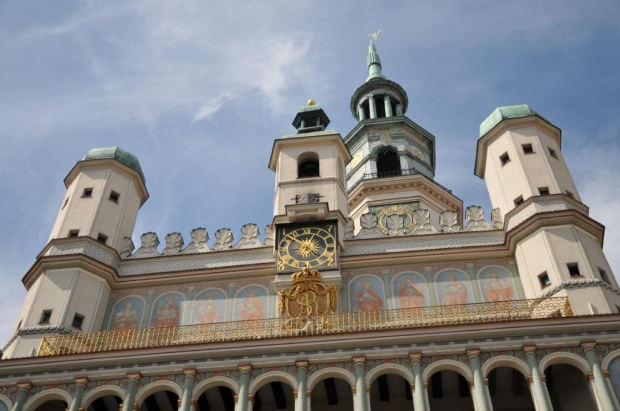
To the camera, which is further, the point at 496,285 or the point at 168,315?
the point at 168,315

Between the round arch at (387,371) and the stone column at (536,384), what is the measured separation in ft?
9.87

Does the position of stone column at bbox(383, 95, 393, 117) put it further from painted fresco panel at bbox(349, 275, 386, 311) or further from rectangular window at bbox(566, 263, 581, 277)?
rectangular window at bbox(566, 263, 581, 277)

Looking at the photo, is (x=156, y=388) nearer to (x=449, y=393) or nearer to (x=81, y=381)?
(x=81, y=381)

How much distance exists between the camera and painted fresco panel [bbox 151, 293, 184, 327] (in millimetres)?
24328

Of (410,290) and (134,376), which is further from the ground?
(410,290)

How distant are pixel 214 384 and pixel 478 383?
6.91 meters

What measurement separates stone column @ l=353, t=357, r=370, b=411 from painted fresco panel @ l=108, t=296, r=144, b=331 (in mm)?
8917

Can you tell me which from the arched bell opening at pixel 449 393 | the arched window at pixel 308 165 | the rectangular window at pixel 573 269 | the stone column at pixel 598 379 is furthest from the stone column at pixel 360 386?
the arched window at pixel 308 165

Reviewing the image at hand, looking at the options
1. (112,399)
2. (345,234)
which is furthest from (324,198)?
(112,399)

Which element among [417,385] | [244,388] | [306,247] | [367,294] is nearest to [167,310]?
[306,247]

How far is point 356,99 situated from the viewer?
150 ft

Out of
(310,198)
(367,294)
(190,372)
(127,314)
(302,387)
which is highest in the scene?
(310,198)

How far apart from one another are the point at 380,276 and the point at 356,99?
22.8 m

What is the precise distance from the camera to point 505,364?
18.5 meters
